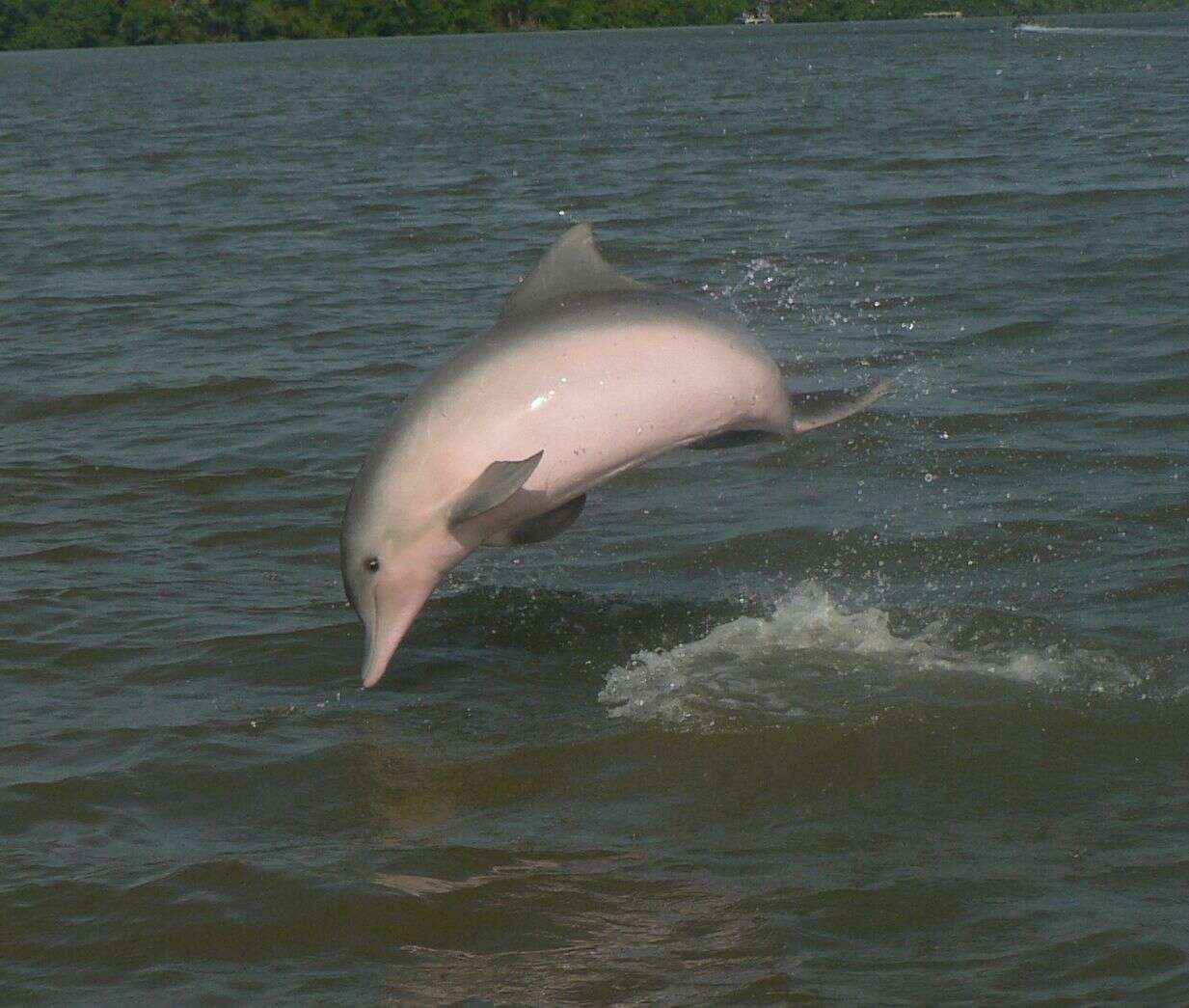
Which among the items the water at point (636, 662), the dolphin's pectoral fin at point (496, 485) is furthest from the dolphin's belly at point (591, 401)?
the water at point (636, 662)

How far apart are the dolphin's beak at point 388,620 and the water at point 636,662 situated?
48 cm

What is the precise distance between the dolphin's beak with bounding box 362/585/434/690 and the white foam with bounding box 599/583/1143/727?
1.04 m

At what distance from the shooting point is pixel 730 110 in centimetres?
3647

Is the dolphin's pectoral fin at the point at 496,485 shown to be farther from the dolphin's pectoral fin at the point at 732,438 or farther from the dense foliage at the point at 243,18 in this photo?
the dense foliage at the point at 243,18

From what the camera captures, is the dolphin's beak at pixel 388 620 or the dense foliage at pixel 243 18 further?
the dense foliage at pixel 243 18

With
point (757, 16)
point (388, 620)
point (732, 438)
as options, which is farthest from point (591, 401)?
point (757, 16)

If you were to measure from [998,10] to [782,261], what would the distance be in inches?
6528

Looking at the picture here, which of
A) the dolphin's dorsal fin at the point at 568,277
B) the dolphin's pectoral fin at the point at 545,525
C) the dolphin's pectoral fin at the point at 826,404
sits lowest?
the dolphin's pectoral fin at the point at 545,525

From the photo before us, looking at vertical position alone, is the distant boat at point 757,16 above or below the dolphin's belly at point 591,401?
above

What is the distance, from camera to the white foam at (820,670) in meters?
6.75

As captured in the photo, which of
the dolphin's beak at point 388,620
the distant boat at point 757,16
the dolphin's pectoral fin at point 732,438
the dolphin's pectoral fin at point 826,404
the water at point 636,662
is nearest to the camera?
the water at point 636,662

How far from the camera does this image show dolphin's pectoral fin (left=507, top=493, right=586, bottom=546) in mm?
6172

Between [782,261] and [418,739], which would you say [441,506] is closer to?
[418,739]

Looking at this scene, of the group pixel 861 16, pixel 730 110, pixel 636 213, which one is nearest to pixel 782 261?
pixel 636 213
